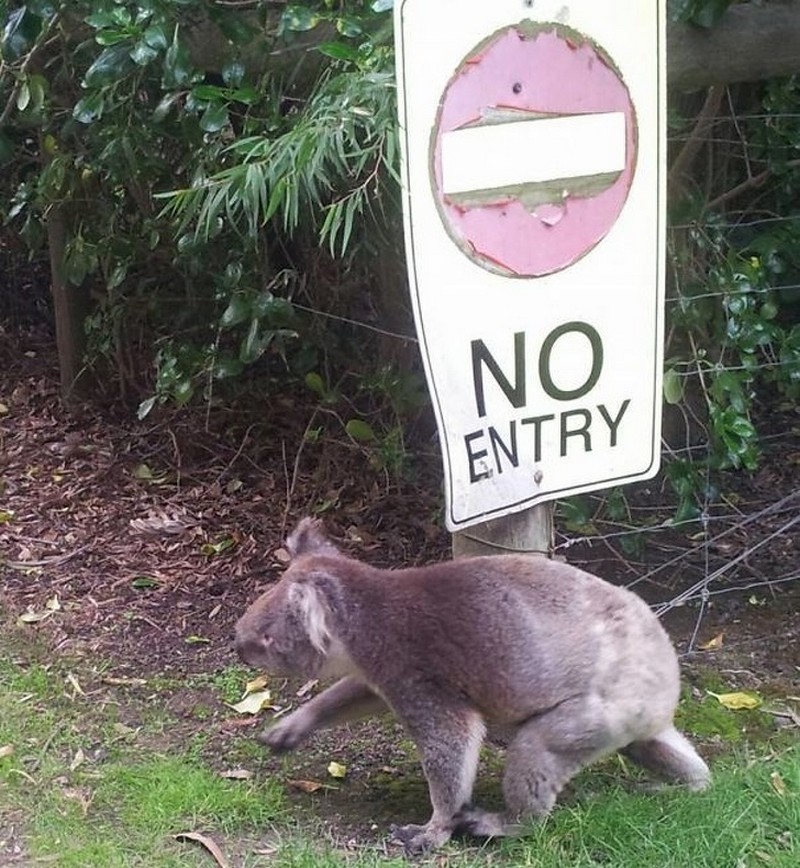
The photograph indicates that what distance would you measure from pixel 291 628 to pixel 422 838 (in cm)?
69

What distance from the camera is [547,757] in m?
3.45

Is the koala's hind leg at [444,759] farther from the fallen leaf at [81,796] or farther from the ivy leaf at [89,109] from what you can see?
the ivy leaf at [89,109]

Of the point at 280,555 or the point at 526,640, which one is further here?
the point at 280,555

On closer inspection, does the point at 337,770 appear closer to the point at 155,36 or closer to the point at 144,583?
the point at 144,583

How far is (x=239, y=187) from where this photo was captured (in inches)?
153

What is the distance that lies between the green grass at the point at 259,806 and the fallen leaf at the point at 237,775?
0.04 meters

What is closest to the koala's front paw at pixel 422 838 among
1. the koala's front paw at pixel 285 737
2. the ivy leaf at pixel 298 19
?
the koala's front paw at pixel 285 737

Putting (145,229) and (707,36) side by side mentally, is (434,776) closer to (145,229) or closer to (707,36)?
(707,36)

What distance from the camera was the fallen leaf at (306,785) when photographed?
3.91 m

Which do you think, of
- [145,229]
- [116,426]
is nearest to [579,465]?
[145,229]

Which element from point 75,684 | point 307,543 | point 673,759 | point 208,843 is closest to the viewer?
point 208,843

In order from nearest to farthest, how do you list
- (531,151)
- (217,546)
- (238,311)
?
1. (531,151)
2. (238,311)
3. (217,546)

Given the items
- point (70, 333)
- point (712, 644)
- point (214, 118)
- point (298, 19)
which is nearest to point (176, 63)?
point (214, 118)

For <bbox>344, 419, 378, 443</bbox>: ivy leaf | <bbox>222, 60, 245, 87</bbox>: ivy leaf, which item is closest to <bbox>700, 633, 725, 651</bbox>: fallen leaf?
<bbox>344, 419, 378, 443</bbox>: ivy leaf
